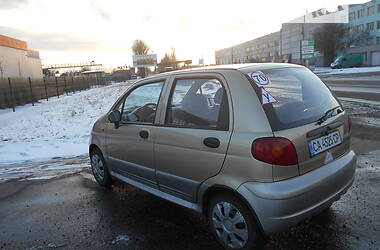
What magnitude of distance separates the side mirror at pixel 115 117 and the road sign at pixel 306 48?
174 ft

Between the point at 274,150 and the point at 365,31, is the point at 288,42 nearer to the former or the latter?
the point at 365,31

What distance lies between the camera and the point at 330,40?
71.1m

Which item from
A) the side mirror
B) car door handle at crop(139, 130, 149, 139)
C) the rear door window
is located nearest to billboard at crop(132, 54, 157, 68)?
the side mirror

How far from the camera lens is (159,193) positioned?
12.0ft

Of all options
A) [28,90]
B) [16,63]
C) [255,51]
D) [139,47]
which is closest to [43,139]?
[28,90]

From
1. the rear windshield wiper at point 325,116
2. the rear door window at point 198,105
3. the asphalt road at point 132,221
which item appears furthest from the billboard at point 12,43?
the rear windshield wiper at point 325,116

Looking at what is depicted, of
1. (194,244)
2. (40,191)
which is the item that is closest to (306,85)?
(194,244)

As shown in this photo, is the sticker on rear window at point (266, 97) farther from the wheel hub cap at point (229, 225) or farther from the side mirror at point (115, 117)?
the side mirror at point (115, 117)

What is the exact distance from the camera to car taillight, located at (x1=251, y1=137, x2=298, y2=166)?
8.43 ft

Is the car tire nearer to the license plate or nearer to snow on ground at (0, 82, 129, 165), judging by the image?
the license plate

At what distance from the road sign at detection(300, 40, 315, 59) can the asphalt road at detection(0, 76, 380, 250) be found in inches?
2019

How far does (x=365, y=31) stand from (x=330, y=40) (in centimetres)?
712

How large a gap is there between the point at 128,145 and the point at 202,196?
1375 millimetres

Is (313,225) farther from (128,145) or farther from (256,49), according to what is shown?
(256,49)
